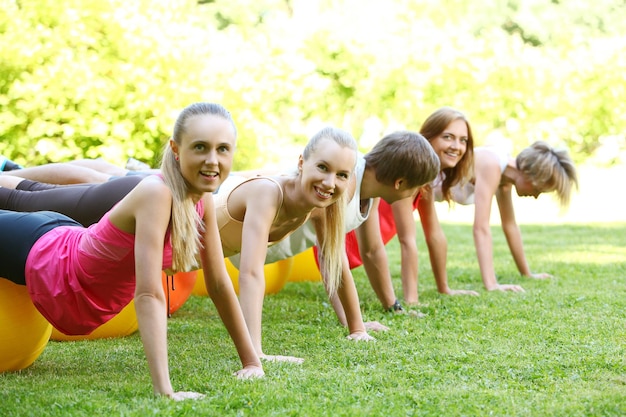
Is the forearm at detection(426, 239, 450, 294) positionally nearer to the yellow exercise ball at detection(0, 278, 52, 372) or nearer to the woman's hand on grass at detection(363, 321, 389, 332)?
the woman's hand on grass at detection(363, 321, 389, 332)

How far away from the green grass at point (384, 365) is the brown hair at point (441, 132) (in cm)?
90

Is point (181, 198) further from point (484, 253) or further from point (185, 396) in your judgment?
point (484, 253)

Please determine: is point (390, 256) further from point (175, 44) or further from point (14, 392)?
point (14, 392)

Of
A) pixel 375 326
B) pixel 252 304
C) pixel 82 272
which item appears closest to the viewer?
pixel 82 272

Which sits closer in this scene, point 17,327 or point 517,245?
point 17,327

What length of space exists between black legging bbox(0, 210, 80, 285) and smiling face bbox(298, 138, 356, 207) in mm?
1237

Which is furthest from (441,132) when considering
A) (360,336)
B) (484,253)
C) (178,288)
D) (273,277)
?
(178,288)

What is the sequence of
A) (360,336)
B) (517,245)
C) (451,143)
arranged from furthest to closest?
(517,245), (451,143), (360,336)

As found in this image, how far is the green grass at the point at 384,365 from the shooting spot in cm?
322

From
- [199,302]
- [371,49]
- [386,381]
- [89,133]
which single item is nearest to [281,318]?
[199,302]

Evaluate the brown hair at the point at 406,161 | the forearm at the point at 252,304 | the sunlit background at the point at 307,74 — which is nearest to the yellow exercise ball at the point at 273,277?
the brown hair at the point at 406,161

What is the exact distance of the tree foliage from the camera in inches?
379

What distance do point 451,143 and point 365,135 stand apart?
12496mm

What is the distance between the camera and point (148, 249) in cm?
328
